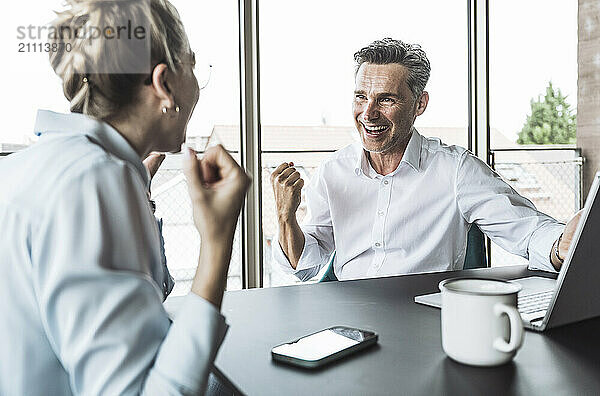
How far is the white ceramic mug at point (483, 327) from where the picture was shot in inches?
34.9

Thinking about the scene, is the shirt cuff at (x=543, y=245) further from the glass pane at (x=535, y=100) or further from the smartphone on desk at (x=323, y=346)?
the glass pane at (x=535, y=100)

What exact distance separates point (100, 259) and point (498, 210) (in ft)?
5.01

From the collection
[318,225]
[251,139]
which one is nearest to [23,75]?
[251,139]

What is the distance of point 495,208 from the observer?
6.56ft

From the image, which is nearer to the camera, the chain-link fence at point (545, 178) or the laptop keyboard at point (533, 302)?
the laptop keyboard at point (533, 302)

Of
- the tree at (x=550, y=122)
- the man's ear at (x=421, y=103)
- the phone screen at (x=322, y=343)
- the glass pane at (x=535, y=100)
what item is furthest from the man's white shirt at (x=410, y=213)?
the tree at (x=550, y=122)

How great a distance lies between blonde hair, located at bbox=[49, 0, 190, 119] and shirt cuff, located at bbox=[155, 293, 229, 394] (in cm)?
30

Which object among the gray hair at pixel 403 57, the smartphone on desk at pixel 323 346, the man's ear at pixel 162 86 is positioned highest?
the gray hair at pixel 403 57

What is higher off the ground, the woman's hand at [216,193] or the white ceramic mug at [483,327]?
the woman's hand at [216,193]

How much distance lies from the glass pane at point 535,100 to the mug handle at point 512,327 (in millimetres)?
3073

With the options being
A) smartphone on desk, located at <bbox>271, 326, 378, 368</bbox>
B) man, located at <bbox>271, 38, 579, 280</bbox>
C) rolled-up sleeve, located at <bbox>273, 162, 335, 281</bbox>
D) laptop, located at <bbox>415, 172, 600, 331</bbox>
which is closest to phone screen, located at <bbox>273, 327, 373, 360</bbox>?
smartphone on desk, located at <bbox>271, 326, 378, 368</bbox>

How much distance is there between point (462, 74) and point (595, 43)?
89 cm

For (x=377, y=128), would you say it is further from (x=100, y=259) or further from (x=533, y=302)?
(x=100, y=259)

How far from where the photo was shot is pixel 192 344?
0.75m
